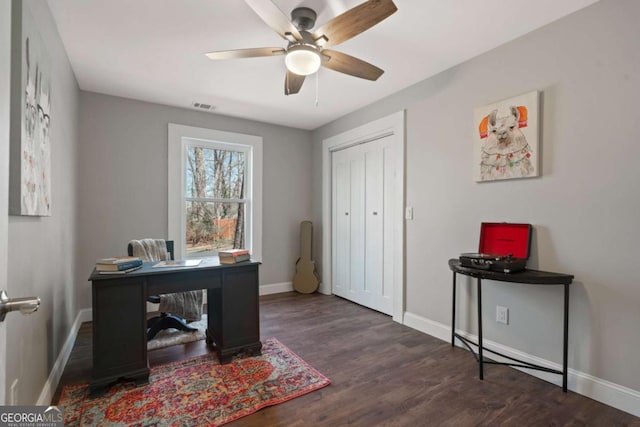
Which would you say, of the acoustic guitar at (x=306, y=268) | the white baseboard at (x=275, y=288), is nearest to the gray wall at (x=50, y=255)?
the white baseboard at (x=275, y=288)

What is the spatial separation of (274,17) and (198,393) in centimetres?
230

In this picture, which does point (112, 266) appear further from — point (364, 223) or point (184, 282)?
point (364, 223)

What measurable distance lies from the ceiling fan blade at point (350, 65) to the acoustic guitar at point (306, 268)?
2.60 metres

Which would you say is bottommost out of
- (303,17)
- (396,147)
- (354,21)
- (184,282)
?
(184,282)

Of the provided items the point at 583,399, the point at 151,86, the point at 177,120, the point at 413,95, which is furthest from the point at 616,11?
the point at 177,120

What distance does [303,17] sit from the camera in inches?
77.9

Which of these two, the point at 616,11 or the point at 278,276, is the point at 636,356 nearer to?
the point at 616,11

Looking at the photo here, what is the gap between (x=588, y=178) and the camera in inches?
78.4

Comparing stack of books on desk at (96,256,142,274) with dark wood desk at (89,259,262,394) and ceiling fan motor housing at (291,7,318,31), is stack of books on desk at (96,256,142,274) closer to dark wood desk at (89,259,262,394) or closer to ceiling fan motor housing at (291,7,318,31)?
Result: dark wood desk at (89,259,262,394)

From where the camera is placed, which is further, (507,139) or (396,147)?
(396,147)

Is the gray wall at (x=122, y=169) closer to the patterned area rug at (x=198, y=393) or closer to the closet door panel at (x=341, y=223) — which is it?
the closet door panel at (x=341, y=223)

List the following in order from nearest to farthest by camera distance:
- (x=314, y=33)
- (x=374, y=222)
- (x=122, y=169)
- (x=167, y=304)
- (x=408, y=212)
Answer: (x=314, y=33) < (x=167, y=304) < (x=408, y=212) < (x=122, y=169) < (x=374, y=222)

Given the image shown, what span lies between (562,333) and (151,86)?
4.07 metres

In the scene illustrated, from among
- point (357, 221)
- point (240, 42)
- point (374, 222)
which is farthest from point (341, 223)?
point (240, 42)
